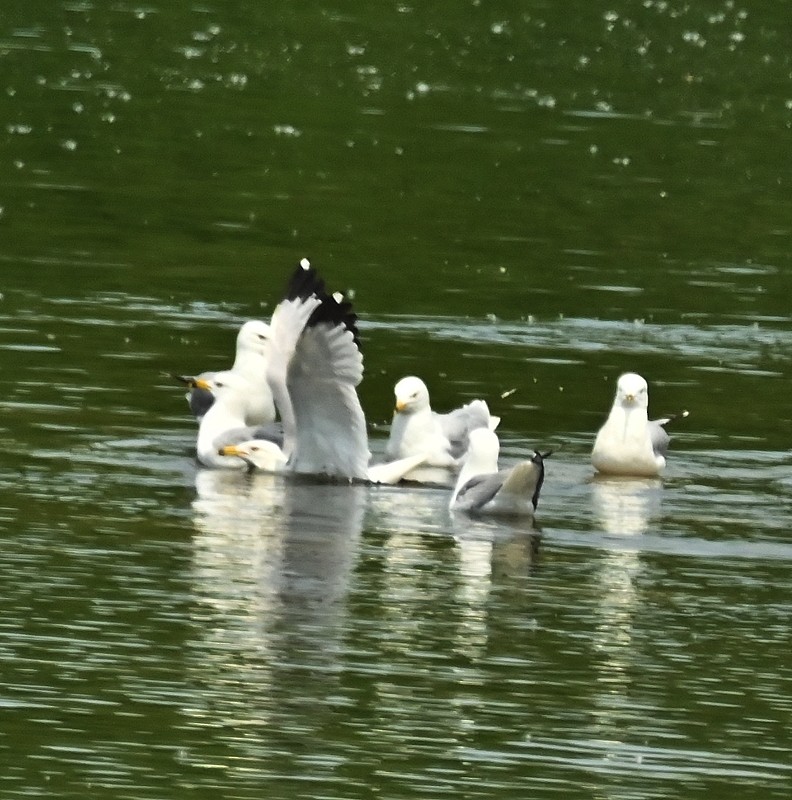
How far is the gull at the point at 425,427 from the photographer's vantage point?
55.9 feet

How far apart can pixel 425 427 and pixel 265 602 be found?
4.66 metres

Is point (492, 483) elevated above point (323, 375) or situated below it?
below

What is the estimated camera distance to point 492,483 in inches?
600

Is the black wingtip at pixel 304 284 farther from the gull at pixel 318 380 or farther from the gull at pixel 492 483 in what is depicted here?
the gull at pixel 492 483

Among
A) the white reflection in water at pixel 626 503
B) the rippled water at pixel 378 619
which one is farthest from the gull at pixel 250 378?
the white reflection in water at pixel 626 503

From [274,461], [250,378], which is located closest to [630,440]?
[274,461]

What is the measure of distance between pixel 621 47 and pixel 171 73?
10.4 metres

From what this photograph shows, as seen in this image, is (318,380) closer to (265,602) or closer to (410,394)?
(410,394)

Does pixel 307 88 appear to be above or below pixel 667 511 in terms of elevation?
above

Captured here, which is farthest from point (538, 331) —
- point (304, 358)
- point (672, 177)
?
point (672, 177)

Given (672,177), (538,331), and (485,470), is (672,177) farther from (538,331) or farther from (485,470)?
(485,470)

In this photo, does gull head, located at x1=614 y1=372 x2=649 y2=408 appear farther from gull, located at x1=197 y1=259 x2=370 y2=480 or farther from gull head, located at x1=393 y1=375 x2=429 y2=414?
gull, located at x1=197 y1=259 x2=370 y2=480

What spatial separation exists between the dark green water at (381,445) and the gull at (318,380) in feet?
1.41

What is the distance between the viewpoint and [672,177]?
110ft
